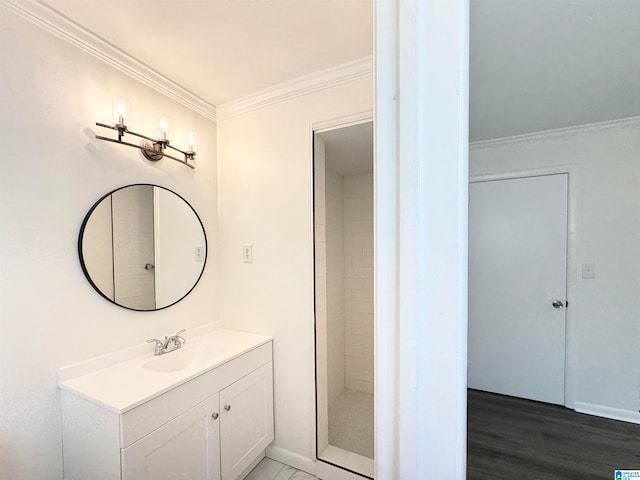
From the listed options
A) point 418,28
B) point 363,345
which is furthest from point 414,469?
point 363,345

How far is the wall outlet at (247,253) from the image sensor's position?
1986 mm

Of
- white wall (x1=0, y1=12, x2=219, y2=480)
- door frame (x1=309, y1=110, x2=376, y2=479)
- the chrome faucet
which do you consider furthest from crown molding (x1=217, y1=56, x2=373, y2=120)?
the chrome faucet

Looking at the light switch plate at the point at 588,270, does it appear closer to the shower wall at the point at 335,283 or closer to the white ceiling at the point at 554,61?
the white ceiling at the point at 554,61

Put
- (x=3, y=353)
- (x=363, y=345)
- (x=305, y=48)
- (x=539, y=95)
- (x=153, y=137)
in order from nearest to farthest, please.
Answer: (x=3, y=353)
(x=305, y=48)
(x=153, y=137)
(x=539, y=95)
(x=363, y=345)

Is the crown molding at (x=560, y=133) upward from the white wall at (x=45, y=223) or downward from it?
upward

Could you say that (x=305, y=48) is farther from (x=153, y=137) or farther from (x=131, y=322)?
(x=131, y=322)

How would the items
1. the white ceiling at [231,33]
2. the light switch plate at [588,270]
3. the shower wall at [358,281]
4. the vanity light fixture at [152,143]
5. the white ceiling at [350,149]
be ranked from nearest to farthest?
the white ceiling at [231,33], the vanity light fixture at [152,143], the white ceiling at [350,149], the light switch plate at [588,270], the shower wall at [358,281]

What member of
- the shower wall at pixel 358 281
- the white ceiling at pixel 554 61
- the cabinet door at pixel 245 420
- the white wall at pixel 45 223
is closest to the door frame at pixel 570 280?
the white ceiling at pixel 554 61

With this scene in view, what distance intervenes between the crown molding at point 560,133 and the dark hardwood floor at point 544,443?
222 cm

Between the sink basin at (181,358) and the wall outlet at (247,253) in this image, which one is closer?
the sink basin at (181,358)

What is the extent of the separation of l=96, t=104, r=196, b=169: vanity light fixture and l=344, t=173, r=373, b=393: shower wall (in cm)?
152

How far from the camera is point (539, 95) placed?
Answer: 1873mm

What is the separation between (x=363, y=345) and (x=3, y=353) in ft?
7.81

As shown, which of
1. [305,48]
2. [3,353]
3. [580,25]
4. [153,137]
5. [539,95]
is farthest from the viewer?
[539,95]
